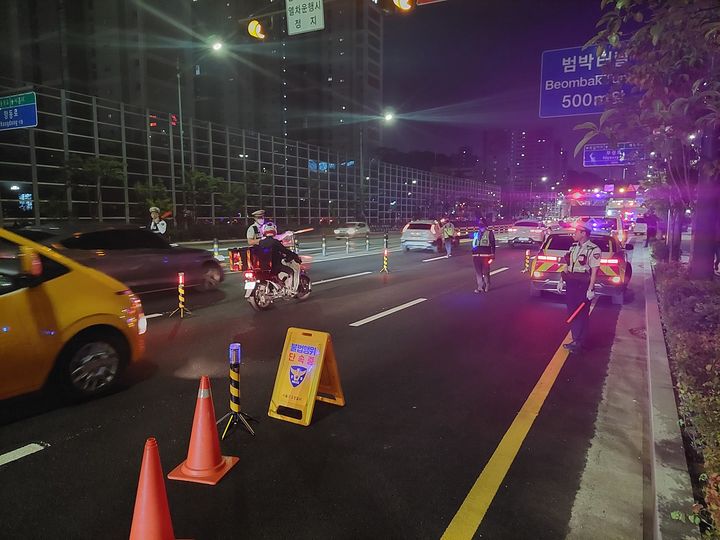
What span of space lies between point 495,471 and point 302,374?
1949mm

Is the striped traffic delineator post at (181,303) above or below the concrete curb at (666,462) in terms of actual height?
above

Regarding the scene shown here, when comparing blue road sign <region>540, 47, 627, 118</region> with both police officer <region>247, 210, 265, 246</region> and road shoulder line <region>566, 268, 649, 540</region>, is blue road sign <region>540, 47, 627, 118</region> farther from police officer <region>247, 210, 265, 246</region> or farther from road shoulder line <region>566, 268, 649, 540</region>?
police officer <region>247, 210, 265, 246</region>

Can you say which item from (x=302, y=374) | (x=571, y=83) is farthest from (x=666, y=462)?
(x=571, y=83)

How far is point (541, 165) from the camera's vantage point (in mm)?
178625

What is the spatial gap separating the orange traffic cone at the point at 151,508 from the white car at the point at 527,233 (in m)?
30.7

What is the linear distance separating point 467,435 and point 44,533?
3.33m

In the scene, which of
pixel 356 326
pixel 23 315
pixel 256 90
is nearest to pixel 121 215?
pixel 356 326

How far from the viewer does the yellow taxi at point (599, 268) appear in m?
10.7

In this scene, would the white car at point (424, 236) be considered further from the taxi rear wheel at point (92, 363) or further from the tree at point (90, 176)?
the taxi rear wheel at point (92, 363)

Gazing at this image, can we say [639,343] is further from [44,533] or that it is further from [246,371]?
[44,533]

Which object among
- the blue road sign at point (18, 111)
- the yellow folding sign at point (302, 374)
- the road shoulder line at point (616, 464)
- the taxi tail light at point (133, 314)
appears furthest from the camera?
the blue road sign at point (18, 111)

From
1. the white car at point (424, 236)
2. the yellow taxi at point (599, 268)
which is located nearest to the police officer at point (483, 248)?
the yellow taxi at point (599, 268)

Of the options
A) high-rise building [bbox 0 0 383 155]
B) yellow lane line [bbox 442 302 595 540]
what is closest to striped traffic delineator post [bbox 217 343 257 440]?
yellow lane line [bbox 442 302 595 540]

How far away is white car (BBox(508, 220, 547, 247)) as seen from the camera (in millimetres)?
30797
